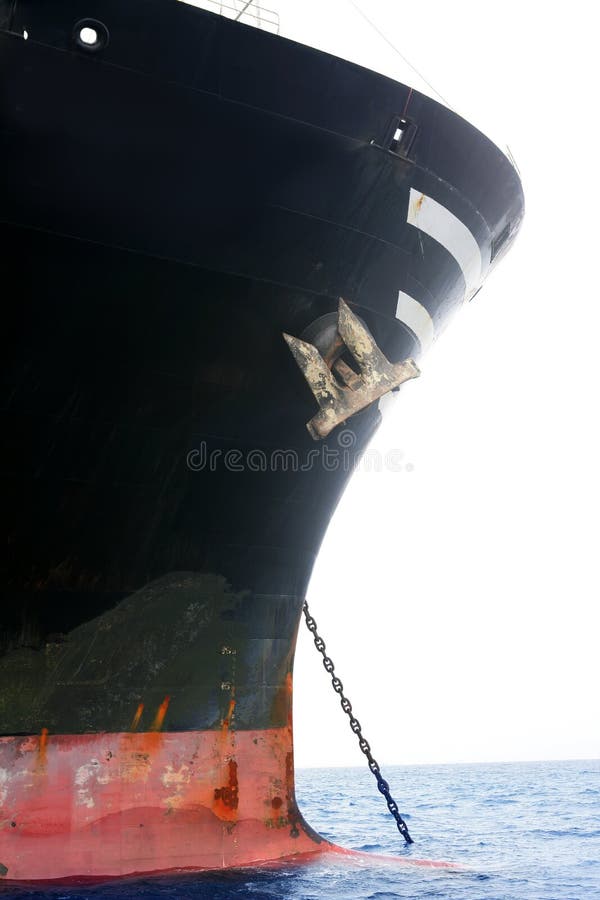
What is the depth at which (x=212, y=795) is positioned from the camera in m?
6.52

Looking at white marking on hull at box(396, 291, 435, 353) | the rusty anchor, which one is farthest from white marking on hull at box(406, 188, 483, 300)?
the rusty anchor

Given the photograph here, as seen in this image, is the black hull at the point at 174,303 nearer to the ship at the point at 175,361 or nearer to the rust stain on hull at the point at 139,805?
the ship at the point at 175,361

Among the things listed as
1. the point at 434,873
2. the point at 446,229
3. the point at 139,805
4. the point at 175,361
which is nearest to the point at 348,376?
the point at 175,361

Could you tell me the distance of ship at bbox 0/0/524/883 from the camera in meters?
5.19

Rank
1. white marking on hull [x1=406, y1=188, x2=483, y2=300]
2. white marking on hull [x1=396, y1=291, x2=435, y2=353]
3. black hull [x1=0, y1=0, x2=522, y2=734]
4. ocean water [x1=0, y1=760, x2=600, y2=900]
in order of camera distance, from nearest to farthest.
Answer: black hull [x1=0, y1=0, x2=522, y2=734], ocean water [x1=0, y1=760, x2=600, y2=900], white marking on hull [x1=406, y1=188, x2=483, y2=300], white marking on hull [x1=396, y1=291, x2=435, y2=353]

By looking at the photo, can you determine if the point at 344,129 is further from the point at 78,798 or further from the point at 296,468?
the point at 78,798

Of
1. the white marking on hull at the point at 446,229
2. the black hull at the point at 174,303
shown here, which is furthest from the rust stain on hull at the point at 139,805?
the white marking on hull at the point at 446,229

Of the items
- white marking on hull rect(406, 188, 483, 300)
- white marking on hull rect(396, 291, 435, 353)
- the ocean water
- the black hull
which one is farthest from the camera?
white marking on hull rect(396, 291, 435, 353)

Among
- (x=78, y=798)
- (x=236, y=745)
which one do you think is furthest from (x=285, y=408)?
(x=78, y=798)

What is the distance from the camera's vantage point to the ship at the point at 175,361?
519 cm

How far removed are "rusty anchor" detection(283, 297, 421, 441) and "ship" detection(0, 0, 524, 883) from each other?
22 mm

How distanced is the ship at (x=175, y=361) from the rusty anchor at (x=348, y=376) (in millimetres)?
22

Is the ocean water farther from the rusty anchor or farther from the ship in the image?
the rusty anchor

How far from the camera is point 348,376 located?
6082 mm
